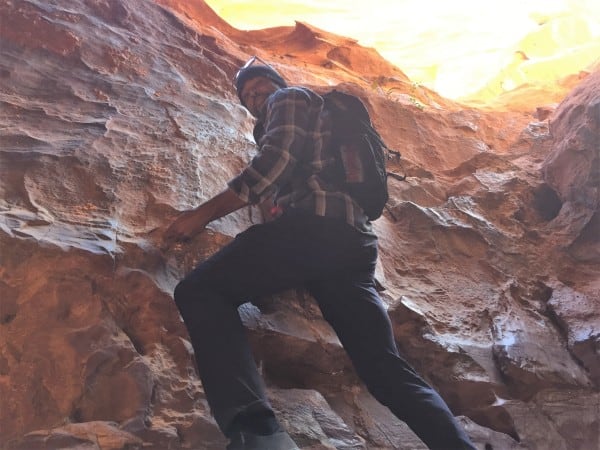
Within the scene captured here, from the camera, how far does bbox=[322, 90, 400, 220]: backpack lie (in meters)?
2.91

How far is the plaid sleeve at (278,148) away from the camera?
Answer: 9.16 ft

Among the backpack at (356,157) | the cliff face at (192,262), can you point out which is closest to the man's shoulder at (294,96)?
the backpack at (356,157)

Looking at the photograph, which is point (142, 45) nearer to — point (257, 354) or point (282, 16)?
point (257, 354)

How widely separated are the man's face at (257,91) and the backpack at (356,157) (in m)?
0.41

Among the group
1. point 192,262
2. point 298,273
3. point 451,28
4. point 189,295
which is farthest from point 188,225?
point 451,28

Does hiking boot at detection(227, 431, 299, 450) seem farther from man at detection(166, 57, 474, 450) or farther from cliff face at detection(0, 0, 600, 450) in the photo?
cliff face at detection(0, 0, 600, 450)

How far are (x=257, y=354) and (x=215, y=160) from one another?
1677 millimetres

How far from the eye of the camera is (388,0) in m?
13.9

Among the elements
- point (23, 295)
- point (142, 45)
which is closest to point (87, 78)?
point (142, 45)

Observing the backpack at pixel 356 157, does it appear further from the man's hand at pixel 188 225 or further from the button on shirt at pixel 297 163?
the man's hand at pixel 188 225

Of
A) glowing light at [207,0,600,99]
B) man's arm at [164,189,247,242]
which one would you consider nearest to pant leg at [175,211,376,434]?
man's arm at [164,189,247,242]

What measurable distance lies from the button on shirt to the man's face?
0.27 metres

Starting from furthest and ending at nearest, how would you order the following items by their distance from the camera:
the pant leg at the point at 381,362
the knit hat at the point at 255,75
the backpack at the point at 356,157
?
1. the knit hat at the point at 255,75
2. the backpack at the point at 356,157
3. the pant leg at the point at 381,362

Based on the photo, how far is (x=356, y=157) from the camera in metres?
2.92
